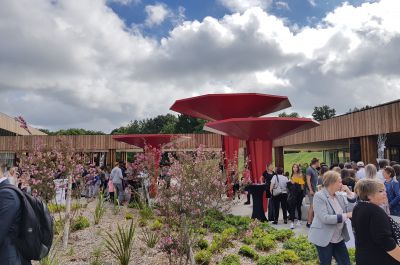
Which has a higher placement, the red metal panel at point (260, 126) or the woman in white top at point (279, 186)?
the red metal panel at point (260, 126)

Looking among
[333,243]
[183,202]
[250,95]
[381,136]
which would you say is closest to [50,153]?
[183,202]

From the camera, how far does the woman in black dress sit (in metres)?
3.48

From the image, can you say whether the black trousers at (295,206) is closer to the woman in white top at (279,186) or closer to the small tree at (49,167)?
the woman in white top at (279,186)

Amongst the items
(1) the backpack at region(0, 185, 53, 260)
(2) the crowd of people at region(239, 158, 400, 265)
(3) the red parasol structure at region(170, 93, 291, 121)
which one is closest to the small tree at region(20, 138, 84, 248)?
(1) the backpack at region(0, 185, 53, 260)

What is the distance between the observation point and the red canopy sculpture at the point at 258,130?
1270 cm

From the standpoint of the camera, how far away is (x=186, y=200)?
5.84 m

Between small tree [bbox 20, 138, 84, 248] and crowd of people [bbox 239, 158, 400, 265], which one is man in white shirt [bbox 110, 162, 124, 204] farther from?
crowd of people [bbox 239, 158, 400, 265]

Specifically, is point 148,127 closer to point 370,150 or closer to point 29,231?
point 370,150

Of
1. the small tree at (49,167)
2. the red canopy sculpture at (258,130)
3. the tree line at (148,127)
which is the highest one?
the tree line at (148,127)

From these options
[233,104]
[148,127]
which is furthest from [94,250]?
[148,127]

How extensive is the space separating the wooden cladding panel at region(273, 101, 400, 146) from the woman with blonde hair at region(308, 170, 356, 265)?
1525 cm

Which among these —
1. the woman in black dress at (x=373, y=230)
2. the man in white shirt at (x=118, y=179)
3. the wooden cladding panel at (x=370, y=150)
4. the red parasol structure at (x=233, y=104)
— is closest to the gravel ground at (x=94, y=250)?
the woman in black dress at (x=373, y=230)

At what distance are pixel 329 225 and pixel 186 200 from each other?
6.80 ft

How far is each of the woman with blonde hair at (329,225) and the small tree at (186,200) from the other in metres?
1.64
